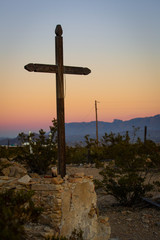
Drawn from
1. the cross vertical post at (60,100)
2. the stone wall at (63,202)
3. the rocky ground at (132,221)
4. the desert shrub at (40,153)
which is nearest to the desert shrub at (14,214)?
the stone wall at (63,202)

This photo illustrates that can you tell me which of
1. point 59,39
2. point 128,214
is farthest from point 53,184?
point 128,214

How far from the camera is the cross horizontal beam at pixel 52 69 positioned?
637cm

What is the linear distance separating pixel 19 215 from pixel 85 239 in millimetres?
2478

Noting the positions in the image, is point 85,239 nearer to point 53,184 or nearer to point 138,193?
point 53,184

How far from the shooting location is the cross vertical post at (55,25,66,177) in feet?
21.2

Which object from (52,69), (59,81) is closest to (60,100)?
(59,81)

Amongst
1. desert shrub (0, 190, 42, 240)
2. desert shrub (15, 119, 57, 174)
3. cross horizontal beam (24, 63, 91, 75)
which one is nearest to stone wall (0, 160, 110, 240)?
desert shrub (0, 190, 42, 240)

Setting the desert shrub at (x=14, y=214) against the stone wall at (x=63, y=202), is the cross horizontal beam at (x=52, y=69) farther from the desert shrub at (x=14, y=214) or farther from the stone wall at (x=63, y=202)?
the desert shrub at (x=14, y=214)

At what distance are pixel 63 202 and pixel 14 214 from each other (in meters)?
2.06

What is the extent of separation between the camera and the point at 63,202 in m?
5.62

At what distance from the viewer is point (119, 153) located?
42.9 ft

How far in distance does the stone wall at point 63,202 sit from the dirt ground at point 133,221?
53.3 inches

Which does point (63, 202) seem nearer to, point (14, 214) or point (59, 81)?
point (14, 214)

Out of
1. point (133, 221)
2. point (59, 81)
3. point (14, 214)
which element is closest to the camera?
point (14, 214)
